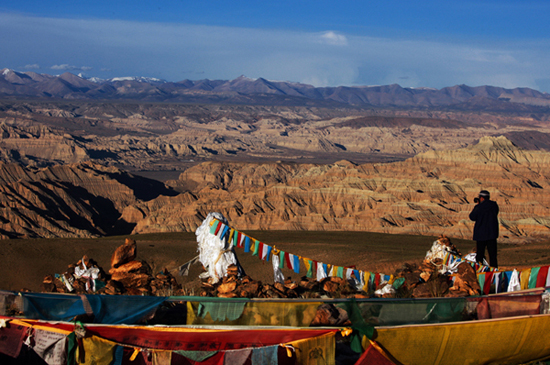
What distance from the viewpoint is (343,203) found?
65.2 m

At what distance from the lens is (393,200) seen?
63.3 metres

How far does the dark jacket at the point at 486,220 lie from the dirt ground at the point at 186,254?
1055 cm

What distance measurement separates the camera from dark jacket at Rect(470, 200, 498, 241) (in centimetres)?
1289

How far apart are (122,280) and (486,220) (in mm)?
8080

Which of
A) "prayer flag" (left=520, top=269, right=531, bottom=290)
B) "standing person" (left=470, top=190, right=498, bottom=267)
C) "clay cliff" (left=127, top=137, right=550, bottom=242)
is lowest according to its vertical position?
"clay cliff" (left=127, top=137, right=550, bottom=242)

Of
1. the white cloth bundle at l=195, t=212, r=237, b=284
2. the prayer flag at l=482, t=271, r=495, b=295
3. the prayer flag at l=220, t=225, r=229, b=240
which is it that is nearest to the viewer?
the prayer flag at l=482, t=271, r=495, b=295

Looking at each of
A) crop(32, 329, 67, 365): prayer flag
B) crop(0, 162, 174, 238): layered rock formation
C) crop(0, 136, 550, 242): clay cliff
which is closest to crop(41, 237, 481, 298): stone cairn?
crop(32, 329, 67, 365): prayer flag

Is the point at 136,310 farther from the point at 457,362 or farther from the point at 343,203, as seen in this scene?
the point at 343,203

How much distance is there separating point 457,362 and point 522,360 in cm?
120

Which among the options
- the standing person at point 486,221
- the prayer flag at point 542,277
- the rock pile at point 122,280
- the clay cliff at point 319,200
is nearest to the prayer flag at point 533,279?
the prayer flag at point 542,277

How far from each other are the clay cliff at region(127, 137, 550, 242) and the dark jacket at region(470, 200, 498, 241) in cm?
3447

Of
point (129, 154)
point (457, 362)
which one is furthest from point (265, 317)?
point (129, 154)

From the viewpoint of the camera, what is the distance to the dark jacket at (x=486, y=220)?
1289 cm

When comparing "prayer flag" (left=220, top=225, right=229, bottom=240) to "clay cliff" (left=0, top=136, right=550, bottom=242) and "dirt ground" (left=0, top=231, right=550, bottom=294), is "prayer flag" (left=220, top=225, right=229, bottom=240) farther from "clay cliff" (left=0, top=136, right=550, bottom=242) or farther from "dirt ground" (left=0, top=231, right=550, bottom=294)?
"clay cliff" (left=0, top=136, right=550, bottom=242)
